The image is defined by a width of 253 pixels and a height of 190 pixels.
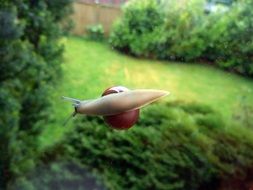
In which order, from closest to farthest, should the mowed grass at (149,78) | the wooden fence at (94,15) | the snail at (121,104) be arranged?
the snail at (121,104), the mowed grass at (149,78), the wooden fence at (94,15)

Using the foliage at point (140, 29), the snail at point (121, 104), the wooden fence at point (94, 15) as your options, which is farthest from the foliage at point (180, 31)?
the snail at point (121, 104)

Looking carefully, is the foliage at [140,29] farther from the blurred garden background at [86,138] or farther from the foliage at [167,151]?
the foliage at [167,151]

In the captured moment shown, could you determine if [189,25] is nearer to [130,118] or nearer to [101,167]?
[101,167]

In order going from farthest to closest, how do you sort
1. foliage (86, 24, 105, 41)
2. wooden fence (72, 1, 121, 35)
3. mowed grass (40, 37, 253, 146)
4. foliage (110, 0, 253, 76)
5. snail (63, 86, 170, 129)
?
wooden fence (72, 1, 121, 35)
foliage (86, 24, 105, 41)
foliage (110, 0, 253, 76)
mowed grass (40, 37, 253, 146)
snail (63, 86, 170, 129)

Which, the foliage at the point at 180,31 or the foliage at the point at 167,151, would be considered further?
the foliage at the point at 180,31

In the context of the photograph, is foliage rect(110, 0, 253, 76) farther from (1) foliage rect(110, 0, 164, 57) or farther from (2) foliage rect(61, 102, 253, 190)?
(2) foliage rect(61, 102, 253, 190)

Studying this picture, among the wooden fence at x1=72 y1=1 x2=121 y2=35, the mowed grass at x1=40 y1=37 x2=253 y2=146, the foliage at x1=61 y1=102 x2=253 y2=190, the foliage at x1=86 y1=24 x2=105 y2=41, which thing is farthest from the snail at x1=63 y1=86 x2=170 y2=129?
the wooden fence at x1=72 y1=1 x2=121 y2=35

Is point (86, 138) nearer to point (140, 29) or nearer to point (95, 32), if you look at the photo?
point (140, 29)
